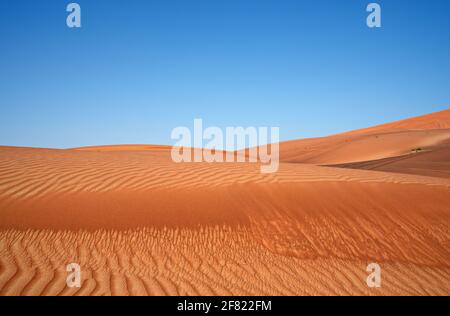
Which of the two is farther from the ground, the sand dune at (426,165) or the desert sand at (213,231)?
the sand dune at (426,165)

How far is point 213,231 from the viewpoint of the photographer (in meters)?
5.18

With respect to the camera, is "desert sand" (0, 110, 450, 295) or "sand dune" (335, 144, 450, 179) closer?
"desert sand" (0, 110, 450, 295)

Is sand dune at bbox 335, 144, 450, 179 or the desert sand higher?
sand dune at bbox 335, 144, 450, 179

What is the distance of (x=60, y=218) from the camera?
5082 millimetres

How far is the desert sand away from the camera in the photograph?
3834 millimetres

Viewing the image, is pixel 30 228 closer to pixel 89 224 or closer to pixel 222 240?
pixel 89 224

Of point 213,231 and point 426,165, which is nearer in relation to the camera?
point 213,231

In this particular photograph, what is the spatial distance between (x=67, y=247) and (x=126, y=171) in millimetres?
3196

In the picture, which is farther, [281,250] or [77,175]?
[77,175]

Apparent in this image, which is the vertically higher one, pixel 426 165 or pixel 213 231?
pixel 426 165

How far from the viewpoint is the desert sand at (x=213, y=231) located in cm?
383

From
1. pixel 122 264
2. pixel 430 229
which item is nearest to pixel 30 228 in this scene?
pixel 122 264

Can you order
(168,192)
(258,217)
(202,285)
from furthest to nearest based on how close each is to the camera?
(168,192), (258,217), (202,285)

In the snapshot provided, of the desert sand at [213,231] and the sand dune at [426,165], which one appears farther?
the sand dune at [426,165]
